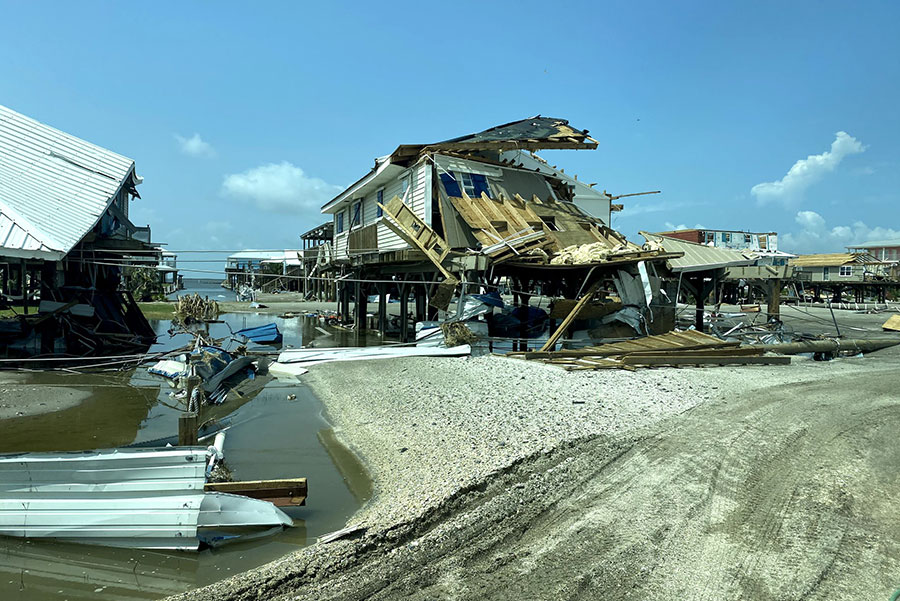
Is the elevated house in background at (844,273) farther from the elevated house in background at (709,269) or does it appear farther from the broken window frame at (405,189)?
the broken window frame at (405,189)

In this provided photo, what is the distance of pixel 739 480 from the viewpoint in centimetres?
614

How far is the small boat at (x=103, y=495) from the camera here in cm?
574

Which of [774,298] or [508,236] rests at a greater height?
[508,236]

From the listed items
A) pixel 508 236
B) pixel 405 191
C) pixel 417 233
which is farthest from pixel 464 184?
pixel 508 236

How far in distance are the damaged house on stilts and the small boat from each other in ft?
34.3

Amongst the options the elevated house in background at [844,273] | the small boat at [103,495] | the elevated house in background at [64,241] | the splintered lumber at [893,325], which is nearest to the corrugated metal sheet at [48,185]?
the elevated house in background at [64,241]

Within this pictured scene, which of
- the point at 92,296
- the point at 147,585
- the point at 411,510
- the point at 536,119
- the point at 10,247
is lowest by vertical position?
the point at 147,585

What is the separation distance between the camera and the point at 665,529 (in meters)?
5.03

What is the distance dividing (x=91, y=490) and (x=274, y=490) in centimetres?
188

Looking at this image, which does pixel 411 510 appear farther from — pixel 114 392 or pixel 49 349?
pixel 49 349

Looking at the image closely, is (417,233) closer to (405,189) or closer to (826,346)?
(405,189)

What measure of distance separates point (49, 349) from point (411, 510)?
1865cm

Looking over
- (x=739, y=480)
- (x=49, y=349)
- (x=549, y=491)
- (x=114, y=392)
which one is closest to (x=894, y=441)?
(x=739, y=480)

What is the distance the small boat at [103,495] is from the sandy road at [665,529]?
2.04 metres
